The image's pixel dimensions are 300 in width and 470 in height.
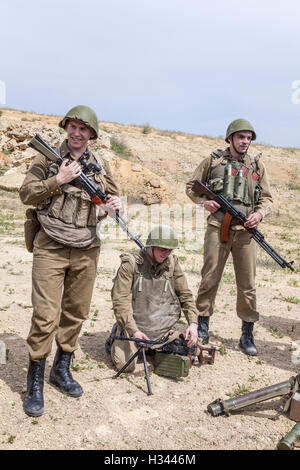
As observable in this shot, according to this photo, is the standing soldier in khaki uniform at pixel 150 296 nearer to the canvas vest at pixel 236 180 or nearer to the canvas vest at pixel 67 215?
the canvas vest at pixel 67 215

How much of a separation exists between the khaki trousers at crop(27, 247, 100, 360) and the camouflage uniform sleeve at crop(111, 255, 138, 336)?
48 centimetres

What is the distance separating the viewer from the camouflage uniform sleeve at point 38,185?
3355 mm

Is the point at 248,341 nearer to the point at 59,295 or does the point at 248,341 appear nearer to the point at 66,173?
the point at 59,295

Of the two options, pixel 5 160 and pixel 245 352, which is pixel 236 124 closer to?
pixel 245 352

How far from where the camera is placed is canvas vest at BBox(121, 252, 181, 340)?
14.5ft

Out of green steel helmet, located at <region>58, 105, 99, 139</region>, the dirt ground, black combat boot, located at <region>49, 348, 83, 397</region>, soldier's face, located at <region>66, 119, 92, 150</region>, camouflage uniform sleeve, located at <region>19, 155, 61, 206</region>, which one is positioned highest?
green steel helmet, located at <region>58, 105, 99, 139</region>

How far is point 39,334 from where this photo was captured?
11.4 ft

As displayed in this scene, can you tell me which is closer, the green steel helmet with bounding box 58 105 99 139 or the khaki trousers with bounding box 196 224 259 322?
the green steel helmet with bounding box 58 105 99 139

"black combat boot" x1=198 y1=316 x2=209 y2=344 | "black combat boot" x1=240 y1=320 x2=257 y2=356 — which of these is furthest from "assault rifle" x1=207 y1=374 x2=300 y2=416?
"black combat boot" x1=198 y1=316 x2=209 y2=344

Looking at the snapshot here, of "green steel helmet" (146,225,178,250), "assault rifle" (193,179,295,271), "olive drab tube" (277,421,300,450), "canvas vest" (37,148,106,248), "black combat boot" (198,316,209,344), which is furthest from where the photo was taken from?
"black combat boot" (198,316,209,344)

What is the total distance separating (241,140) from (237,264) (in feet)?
4.35

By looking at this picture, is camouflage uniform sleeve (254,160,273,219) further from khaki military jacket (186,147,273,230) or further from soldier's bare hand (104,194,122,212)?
soldier's bare hand (104,194,122,212)
